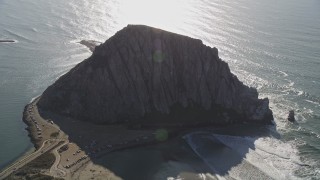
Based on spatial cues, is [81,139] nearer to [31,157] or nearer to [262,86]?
[31,157]

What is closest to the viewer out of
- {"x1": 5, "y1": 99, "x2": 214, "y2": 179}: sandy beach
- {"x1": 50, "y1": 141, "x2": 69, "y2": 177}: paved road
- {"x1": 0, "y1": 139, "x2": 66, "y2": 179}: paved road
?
{"x1": 0, "y1": 139, "x2": 66, "y2": 179}: paved road

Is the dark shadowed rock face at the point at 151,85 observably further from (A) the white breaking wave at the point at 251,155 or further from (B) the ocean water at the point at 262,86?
(B) the ocean water at the point at 262,86

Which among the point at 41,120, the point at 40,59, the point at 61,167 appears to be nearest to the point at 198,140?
the point at 61,167

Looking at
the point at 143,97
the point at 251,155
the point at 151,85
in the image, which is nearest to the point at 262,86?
the point at 251,155

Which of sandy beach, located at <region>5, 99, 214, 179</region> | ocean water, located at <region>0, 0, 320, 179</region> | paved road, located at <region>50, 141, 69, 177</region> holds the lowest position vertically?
paved road, located at <region>50, 141, 69, 177</region>

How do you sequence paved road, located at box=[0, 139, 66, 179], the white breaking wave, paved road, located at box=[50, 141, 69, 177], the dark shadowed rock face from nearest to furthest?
paved road, located at box=[0, 139, 66, 179], paved road, located at box=[50, 141, 69, 177], the white breaking wave, the dark shadowed rock face

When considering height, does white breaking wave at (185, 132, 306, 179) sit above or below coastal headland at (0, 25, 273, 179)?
below

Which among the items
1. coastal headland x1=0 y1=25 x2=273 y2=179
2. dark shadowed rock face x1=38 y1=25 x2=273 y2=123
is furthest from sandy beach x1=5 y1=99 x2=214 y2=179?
dark shadowed rock face x1=38 y1=25 x2=273 y2=123

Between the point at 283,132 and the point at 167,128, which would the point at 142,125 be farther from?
the point at 283,132

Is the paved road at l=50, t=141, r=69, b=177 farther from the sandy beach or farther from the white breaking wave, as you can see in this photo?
the white breaking wave
